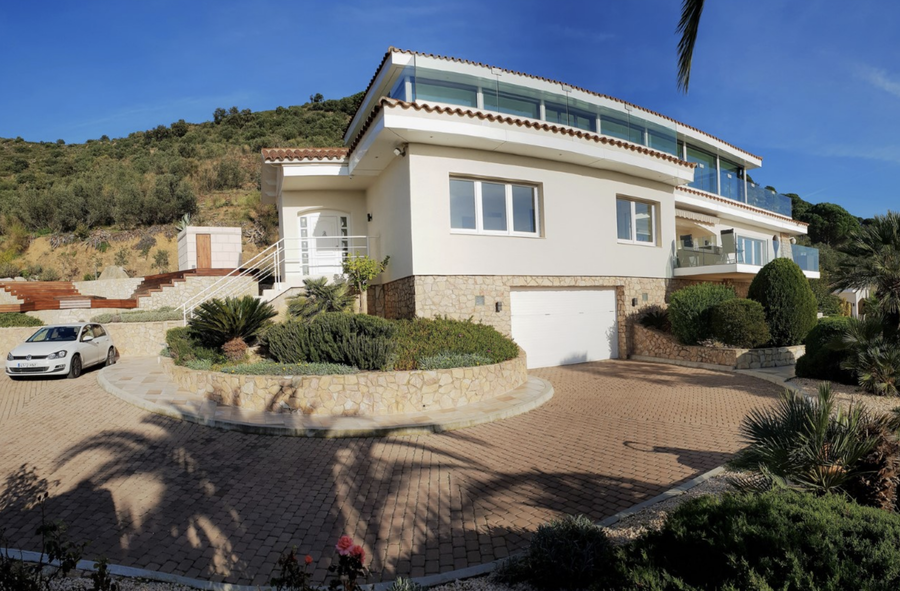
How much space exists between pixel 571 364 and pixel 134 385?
11.3 metres

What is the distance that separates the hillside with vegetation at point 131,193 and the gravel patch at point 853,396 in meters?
29.6

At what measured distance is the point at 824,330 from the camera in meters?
11.3

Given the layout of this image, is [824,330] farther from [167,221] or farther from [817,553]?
[167,221]

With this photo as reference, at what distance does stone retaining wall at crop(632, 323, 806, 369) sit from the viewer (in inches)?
509

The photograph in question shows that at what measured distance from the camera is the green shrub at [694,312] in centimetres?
1385

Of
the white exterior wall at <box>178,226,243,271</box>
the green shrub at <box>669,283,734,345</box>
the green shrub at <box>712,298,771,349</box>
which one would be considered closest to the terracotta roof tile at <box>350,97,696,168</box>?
the green shrub at <box>669,283,734,345</box>

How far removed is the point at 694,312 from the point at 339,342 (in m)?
10.1

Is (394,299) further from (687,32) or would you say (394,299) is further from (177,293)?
(177,293)

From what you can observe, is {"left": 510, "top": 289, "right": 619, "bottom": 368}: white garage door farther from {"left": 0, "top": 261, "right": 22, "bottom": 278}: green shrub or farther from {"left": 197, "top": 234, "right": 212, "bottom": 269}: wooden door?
{"left": 0, "top": 261, "right": 22, "bottom": 278}: green shrub

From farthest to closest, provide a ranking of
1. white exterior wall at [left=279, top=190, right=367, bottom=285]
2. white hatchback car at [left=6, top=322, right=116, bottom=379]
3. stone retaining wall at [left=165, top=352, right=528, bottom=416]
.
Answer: white exterior wall at [left=279, top=190, right=367, bottom=285] → white hatchback car at [left=6, top=322, right=116, bottom=379] → stone retaining wall at [left=165, top=352, right=528, bottom=416]

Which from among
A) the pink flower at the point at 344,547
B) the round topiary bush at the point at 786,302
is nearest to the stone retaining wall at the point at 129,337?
the pink flower at the point at 344,547

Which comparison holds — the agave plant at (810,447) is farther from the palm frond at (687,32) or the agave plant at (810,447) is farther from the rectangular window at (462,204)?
the rectangular window at (462,204)

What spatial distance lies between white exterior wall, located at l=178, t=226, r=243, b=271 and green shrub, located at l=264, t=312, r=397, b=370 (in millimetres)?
11172

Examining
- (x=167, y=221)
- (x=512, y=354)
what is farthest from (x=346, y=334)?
(x=167, y=221)
